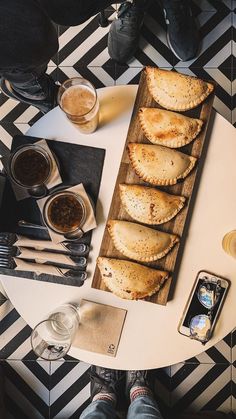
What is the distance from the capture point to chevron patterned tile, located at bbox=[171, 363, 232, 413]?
2102mm

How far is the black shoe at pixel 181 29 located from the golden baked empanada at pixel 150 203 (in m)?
0.94

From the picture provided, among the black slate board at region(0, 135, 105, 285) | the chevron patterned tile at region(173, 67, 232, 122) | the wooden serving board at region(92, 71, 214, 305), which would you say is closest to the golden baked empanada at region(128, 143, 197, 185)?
the wooden serving board at region(92, 71, 214, 305)

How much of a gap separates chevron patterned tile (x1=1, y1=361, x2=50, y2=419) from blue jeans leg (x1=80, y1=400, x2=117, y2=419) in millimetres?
346

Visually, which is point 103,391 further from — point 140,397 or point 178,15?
point 178,15

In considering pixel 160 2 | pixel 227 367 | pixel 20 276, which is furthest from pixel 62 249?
pixel 160 2

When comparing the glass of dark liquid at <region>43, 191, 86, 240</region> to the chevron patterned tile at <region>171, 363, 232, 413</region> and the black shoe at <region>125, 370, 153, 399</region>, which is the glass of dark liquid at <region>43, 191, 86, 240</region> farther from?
the chevron patterned tile at <region>171, 363, 232, 413</region>

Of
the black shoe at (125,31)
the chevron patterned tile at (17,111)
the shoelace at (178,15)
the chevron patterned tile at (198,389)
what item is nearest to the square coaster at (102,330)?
the chevron patterned tile at (198,389)

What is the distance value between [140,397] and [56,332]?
1.91 feet

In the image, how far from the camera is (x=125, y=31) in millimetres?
2027

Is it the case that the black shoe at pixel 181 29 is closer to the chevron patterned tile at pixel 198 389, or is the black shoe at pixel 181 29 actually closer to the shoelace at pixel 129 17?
the shoelace at pixel 129 17

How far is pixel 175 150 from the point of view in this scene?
149cm

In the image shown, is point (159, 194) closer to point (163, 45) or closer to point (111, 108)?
point (111, 108)

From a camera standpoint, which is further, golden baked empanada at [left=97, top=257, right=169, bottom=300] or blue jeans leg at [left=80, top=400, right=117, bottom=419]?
blue jeans leg at [left=80, top=400, right=117, bottom=419]

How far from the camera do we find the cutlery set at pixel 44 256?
149 cm
